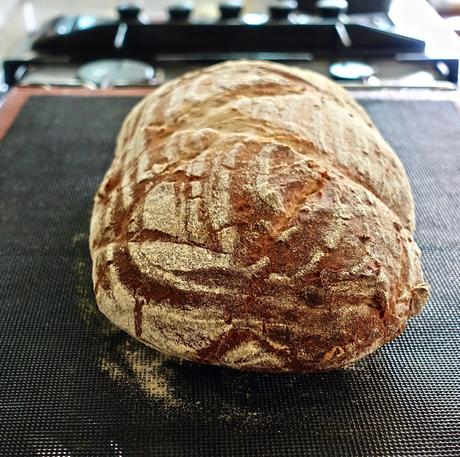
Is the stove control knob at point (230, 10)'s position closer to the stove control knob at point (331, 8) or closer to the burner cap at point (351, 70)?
the stove control knob at point (331, 8)

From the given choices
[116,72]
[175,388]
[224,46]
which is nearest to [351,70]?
[224,46]

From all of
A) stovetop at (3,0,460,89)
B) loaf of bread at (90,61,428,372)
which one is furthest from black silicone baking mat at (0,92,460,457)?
stovetop at (3,0,460,89)

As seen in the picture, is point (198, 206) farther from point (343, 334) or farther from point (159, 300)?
point (343, 334)

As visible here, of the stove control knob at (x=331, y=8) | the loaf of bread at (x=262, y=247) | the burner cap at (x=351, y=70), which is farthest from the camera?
the stove control knob at (x=331, y=8)

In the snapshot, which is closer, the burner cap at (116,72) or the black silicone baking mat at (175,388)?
the black silicone baking mat at (175,388)

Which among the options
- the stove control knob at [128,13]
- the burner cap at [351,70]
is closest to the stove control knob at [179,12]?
the stove control knob at [128,13]

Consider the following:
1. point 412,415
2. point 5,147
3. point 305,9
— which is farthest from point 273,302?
point 305,9

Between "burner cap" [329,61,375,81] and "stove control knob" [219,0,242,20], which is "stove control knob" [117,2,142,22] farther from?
"burner cap" [329,61,375,81]
